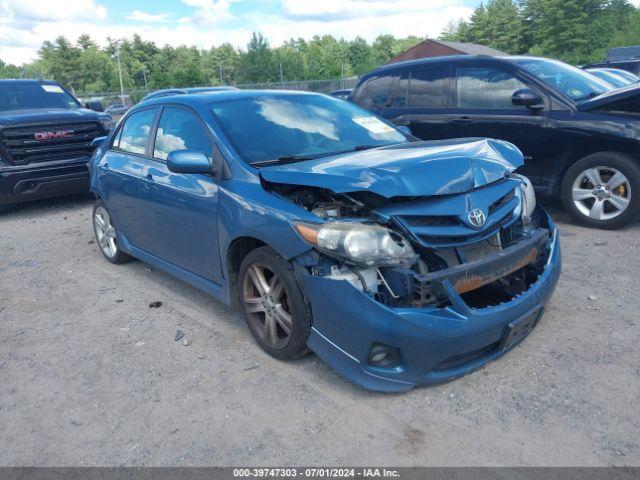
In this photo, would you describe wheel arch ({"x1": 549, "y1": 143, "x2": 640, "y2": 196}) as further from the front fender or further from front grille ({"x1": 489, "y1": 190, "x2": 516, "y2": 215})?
the front fender

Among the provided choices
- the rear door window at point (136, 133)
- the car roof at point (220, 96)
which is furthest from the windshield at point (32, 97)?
the car roof at point (220, 96)

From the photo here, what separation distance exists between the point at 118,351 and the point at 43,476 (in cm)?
126

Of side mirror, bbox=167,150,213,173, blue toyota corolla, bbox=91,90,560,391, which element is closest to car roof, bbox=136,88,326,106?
blue toyota corolla, bbox=91,90,560,391

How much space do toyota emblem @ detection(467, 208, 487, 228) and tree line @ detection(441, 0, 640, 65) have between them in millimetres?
47611

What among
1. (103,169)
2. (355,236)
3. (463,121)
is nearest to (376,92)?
(463,121)

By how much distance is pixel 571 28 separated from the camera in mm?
51875

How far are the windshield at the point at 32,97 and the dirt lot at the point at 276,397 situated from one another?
5.60 m

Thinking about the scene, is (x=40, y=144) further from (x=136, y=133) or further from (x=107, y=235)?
(x=136, y=133)

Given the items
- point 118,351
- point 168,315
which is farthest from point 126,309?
point 118,351

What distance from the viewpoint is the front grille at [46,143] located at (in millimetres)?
7713

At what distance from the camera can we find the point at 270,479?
8.10 ft

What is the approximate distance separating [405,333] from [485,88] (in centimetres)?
463

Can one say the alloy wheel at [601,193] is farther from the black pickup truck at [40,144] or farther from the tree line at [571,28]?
the tree line at [571,28]

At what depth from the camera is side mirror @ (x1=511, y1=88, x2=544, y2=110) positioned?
5.81 meters
